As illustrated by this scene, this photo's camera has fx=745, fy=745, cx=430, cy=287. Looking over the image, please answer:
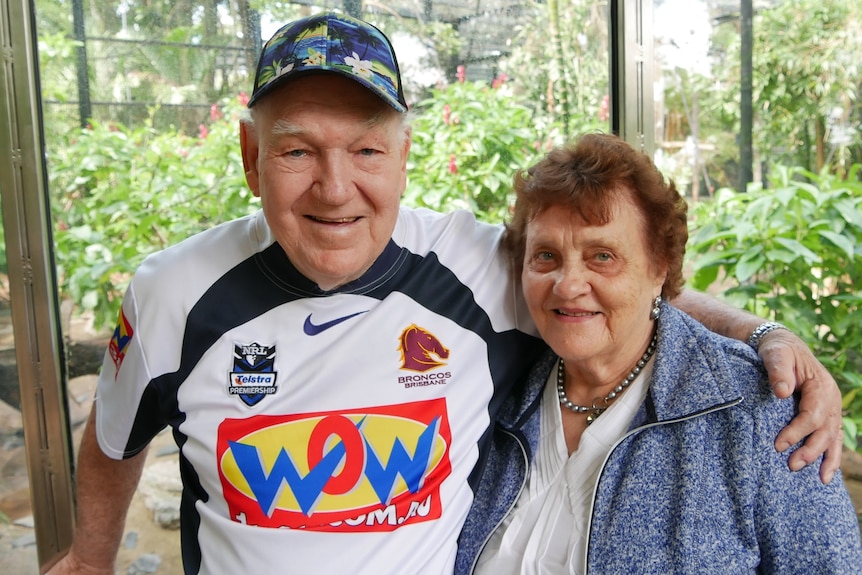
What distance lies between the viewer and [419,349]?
4.89ft

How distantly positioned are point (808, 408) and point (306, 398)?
0.90m

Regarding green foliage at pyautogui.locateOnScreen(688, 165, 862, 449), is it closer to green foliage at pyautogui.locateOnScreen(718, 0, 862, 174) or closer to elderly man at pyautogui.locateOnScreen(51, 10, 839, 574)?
green foliage at pyautogui.locateOnScreen(718, 0, 862, 174)

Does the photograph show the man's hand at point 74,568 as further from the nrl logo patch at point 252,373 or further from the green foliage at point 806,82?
the green foliage at point 806,82

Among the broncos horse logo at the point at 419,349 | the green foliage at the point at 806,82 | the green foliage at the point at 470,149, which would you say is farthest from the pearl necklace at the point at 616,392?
the green foliage at the point at 806,82

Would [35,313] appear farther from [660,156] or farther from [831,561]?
[831,561]

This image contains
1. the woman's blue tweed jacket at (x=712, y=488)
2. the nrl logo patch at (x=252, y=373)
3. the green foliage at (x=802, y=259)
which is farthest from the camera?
the green foliage at (x=802, y=259)

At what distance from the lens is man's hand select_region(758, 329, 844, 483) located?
1249 mm

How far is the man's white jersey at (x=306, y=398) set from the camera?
1407mm

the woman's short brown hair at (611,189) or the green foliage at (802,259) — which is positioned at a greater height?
the woman's short brown hair at (611,189)

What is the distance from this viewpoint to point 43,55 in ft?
6.79

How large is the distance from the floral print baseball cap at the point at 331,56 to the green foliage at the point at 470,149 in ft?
2.64

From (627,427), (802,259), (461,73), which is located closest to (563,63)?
(461,73)

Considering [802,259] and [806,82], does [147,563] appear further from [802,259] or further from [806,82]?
[806,82]

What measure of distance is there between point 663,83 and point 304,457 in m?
1.48
